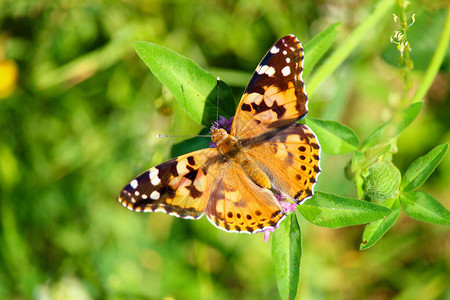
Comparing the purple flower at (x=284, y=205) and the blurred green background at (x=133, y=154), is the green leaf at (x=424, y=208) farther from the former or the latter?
the blurred green background at (x=133, y=154)

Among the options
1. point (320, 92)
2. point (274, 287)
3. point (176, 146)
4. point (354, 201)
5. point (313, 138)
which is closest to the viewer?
point (354, 201)

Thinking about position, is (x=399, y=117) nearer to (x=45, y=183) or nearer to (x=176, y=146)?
(x=176, y=146)

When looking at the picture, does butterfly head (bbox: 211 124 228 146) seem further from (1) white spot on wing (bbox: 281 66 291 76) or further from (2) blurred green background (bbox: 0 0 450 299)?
(2) blurred green background (bbox: 0 0 450 299)

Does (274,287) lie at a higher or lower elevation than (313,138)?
lower

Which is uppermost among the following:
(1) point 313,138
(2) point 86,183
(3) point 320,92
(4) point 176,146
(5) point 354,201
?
(1) point 313,138

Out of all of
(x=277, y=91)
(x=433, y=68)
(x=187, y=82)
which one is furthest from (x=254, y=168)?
(x=433, y=68)

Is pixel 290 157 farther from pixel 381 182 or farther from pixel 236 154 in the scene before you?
pixel 381 182

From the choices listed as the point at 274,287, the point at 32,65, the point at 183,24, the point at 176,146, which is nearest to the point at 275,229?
the point at 176,146

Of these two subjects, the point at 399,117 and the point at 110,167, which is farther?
the point at 110,167
